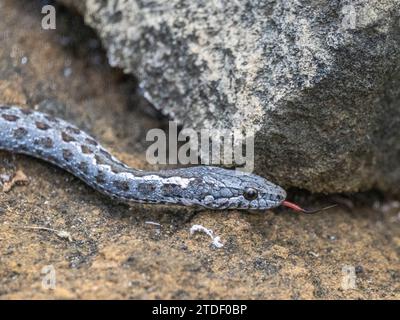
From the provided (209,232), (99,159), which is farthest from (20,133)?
(209,232)

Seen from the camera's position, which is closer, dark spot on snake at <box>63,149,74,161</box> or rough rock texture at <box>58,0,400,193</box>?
rough rock texture at <box>58,0,400,193</box>

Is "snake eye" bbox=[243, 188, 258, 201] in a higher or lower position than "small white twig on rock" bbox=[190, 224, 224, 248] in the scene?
higher

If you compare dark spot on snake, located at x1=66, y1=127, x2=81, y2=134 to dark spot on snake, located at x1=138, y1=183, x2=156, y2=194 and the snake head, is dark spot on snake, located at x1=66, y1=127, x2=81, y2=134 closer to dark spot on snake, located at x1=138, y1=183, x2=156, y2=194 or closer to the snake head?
dark spot on snake, located at x1=138, y1=183, x2=156, y2=194

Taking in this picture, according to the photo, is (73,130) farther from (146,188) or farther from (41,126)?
(146,188)

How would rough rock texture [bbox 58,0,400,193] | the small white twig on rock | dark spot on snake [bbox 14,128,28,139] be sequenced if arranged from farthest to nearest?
dark spot on snake [bbox 14,128,28,139]
rough rock texture [bbox 58,0,400,193]
the small white twig on rock

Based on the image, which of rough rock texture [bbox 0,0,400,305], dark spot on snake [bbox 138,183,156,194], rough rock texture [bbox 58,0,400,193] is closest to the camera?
rough rock texture [bbox 0,0,400,305]

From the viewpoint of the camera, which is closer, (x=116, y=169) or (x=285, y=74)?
(x=285, y=74)

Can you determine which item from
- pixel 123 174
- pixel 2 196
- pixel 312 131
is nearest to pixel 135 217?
pixel 123 174

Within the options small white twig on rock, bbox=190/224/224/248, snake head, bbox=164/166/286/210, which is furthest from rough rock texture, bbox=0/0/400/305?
snake head, bbox=164/166/286/210

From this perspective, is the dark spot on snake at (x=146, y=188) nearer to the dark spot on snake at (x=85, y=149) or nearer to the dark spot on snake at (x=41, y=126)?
the dark spot on snake at (x=85, y=149)
